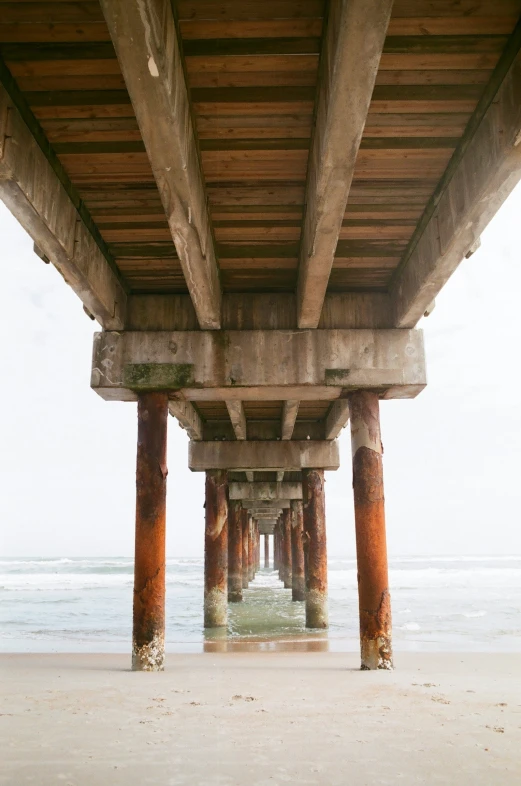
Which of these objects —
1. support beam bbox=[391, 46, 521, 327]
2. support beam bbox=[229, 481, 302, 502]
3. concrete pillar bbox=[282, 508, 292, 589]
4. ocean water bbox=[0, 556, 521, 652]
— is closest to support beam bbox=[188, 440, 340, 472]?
ocean water bbox=[0, 556, 521, 652]

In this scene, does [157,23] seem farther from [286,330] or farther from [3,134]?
[286,330]

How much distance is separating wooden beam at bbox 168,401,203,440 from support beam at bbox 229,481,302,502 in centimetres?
701

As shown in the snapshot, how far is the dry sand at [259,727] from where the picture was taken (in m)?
3.31

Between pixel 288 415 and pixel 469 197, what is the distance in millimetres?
6288

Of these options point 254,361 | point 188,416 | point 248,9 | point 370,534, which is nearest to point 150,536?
point 254,361

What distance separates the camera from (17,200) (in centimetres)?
468

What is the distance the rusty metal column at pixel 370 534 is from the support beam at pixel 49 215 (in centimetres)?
318

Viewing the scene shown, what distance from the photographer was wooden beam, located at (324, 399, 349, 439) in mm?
11109

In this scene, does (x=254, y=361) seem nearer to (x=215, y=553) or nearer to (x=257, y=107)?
(x=257, y=107)

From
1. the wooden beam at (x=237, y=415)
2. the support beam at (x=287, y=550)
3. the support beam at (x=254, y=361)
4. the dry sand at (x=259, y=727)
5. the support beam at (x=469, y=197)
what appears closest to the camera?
the dry sand at (x=259, y=727)

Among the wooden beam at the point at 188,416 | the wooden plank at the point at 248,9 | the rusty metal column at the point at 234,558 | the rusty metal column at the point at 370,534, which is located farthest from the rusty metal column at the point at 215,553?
the wooden plank at the point at 248,9

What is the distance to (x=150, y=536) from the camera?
709 cm

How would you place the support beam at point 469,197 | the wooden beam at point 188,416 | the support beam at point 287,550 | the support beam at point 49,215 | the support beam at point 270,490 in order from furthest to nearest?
the support beam at point 287,550 → the support beam at point 270,490 → the wooden beam at point 188,416 → the support beam at point 49,215 → the support beam at point 469,197

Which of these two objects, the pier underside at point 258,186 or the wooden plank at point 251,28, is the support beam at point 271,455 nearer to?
the pier underside at point 258,186
